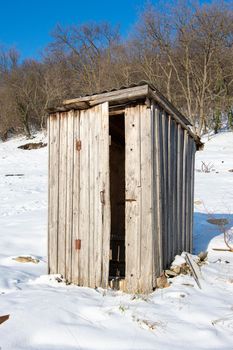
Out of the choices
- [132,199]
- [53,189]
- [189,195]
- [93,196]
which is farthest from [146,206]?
[189,195]

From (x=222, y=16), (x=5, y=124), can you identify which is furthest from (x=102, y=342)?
(x=5, y=124)

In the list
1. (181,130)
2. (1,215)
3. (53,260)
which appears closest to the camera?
(53,260)

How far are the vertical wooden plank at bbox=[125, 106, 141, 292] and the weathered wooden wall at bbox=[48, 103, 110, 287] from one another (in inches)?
11.4

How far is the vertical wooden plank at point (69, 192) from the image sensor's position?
4781 millimetres

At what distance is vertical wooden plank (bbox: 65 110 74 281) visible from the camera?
188 inches

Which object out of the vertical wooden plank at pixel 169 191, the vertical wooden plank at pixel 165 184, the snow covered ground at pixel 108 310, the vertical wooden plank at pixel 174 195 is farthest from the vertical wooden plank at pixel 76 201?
the vertical wooden plank at pixel 174 195

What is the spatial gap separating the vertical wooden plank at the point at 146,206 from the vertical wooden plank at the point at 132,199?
5 centimetres

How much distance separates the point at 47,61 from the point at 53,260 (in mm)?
35568

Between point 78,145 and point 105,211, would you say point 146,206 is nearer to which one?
point 105,211

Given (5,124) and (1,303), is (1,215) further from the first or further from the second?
(5,124)

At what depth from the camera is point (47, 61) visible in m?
37.0

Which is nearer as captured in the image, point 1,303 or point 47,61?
point 1,303

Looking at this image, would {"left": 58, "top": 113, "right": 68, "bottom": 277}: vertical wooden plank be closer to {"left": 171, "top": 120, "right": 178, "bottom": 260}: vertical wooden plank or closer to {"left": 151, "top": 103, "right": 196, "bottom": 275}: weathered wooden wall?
{"left": 151, "top": 103, "right": 196, "bottom": 275}: weathered wooden wall

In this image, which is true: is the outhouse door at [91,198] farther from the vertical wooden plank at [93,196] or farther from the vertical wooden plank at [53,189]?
the vertical wooden plank at [53,189]
